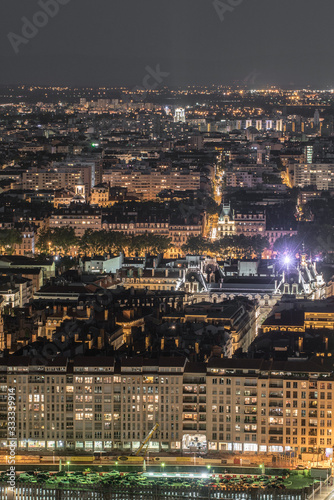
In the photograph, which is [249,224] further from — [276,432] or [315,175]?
[276,432]

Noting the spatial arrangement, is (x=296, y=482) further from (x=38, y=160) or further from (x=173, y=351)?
(x=38, y=160)

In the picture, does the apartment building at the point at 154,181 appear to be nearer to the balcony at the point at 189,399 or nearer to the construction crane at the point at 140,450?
the balcony at the point at 189,399

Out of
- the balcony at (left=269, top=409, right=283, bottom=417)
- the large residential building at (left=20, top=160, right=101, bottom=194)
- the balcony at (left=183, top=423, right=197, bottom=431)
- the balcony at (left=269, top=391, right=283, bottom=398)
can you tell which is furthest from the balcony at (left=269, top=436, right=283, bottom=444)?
the large residential building at (left=20, top=160, right=101, bottom=194)

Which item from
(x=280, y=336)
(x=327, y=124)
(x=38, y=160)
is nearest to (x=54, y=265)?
(x=280, y=336)

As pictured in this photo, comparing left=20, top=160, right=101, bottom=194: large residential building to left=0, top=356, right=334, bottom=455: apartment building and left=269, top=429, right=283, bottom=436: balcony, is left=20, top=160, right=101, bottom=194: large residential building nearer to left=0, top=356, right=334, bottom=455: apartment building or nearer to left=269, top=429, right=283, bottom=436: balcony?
left=0, top=356, right=334, bottom=455: apartment building

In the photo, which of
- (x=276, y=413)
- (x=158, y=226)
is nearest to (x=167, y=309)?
(x=276, y=413)

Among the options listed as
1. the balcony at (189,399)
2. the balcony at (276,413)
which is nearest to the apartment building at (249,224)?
the balcony at (189,399)

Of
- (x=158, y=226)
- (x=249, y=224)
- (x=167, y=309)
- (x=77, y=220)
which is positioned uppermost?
(x=77, y=220)

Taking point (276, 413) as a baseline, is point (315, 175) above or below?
above
